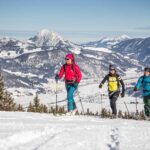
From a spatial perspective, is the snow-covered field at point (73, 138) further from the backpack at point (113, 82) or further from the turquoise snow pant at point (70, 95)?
the backpack at point (113, 82)

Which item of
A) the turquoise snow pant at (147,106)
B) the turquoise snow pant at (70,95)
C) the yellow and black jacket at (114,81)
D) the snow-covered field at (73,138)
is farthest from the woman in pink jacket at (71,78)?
the snow-covered field at (73,138)

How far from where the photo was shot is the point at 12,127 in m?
10.1

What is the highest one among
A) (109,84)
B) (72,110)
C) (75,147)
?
(109,84)

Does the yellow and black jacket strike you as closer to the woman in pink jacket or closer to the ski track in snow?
the woman in pink jacket

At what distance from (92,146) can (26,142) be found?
4.81 ft

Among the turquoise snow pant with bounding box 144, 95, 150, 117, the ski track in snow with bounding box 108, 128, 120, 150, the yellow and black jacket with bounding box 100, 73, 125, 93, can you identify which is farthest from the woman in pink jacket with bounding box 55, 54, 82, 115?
the ski track in snow with bounding box 108, 128, 120, 150

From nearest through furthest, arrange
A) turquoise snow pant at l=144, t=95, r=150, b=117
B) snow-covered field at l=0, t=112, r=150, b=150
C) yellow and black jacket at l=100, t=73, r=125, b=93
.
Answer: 1. snow-covered field at l=0, t=112, r=150, b=150
2. turquoise snow pant at l=144, t=95, r=150, b=117
3. yellow and black jacket at l=100, t=73, r=125, b=93

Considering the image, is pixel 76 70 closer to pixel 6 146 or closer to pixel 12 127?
pixel 12 127

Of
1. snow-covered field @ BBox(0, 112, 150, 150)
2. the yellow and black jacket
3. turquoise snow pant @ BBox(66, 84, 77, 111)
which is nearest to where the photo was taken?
snow-covered field @ BBox(0, 112, 150, 150)

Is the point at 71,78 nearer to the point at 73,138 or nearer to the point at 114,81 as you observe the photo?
the point at 114,81

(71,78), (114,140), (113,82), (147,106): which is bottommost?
(114,140)

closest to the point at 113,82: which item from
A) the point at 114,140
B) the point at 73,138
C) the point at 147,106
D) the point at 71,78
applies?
the point at 147,106

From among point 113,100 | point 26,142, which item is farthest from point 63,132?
point 113,100

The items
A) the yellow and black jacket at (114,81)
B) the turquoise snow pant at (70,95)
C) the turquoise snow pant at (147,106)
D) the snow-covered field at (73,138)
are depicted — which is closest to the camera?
the snow-covered field at (73,138)
